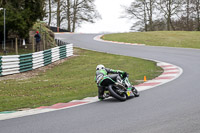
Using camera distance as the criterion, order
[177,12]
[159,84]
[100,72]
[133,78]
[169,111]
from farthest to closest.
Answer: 1. [177,12]
2. [133,78]
3. [159,84]
4. [100,72]
5. [169,111]

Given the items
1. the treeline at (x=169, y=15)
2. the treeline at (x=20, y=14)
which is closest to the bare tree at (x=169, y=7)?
the treeline at (x=169, y=15)

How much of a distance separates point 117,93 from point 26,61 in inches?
442

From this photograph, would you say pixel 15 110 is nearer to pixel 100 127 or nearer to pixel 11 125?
pixel 11 125

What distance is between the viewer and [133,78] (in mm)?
14180

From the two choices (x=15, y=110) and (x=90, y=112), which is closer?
(x=90, y=112)

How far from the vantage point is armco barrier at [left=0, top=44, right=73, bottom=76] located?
1775 cm

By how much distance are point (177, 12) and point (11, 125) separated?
2478 inches

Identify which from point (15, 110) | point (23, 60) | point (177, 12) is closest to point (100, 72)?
point (15, 110)

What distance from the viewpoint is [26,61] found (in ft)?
62.9

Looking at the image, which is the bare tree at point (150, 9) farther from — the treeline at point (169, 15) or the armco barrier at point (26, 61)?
the armco barrier at point (26, 61)

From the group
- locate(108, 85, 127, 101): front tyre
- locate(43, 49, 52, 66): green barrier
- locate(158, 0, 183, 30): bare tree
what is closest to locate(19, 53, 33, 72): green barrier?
locate(43, 49, 52, 66): green barrier

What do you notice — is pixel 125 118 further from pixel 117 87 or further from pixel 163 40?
pixel 163 40

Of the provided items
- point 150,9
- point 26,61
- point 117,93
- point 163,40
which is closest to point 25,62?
point 26,61

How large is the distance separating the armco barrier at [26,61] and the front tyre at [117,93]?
9994 millimetres
